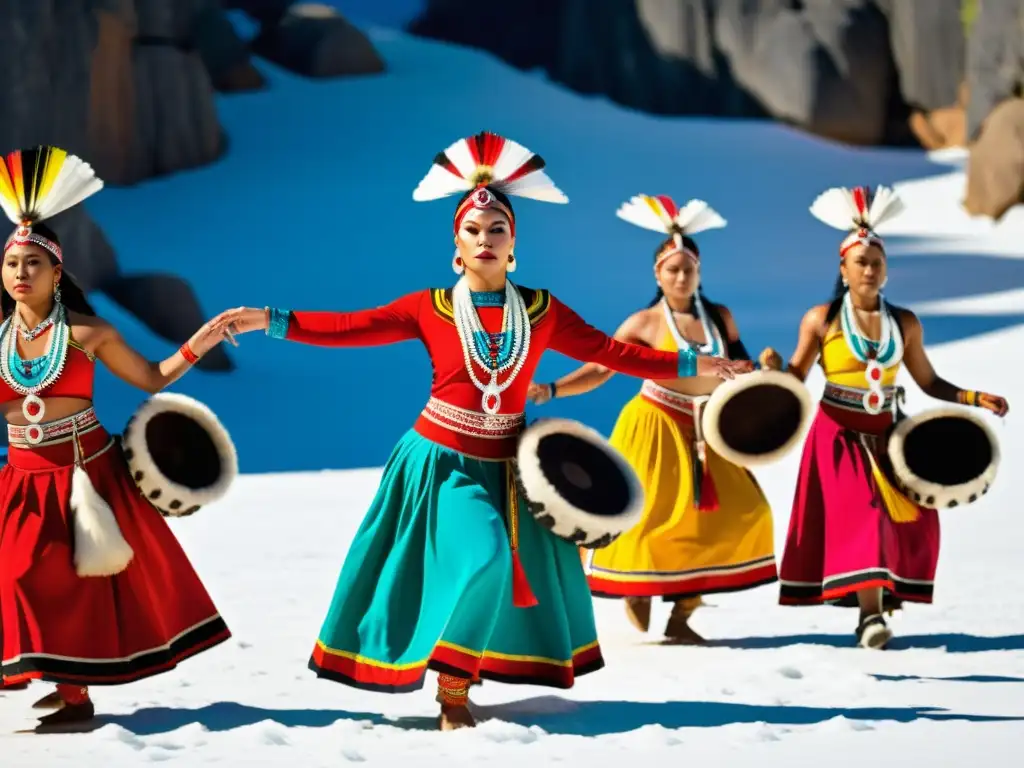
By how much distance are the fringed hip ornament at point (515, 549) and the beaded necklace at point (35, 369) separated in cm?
124

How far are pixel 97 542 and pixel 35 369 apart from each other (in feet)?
1.70

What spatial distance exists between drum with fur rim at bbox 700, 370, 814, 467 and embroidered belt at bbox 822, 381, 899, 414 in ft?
0.95

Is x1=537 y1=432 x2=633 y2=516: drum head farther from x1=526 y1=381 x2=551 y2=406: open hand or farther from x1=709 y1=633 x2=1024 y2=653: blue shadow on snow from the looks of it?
x1=709 y1=633 x2=1024 y2=653: blue shadow on snow

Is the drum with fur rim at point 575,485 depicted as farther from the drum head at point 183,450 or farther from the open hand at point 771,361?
the open hand at point 771,361

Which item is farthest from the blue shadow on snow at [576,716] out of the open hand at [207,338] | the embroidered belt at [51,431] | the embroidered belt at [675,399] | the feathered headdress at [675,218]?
the feathered headdress at [675,218]

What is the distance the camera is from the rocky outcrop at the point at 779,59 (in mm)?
23625

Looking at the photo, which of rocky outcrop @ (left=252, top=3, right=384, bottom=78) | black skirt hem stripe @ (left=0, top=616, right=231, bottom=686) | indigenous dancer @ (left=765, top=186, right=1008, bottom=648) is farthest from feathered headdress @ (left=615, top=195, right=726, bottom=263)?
rocky outcrop @ (left=252, top=3, right=384, bottom=78)

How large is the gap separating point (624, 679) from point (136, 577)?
61.0 inches

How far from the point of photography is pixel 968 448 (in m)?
6.30

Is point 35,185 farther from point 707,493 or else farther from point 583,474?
point 707,493

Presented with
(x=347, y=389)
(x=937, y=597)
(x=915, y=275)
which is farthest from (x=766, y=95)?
(x=937, y=597)

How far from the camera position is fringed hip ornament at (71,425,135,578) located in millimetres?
4812

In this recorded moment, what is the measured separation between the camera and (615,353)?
16.8 ft

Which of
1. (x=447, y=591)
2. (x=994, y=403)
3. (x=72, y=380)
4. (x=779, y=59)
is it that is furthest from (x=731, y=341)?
(x=779, y=59)
